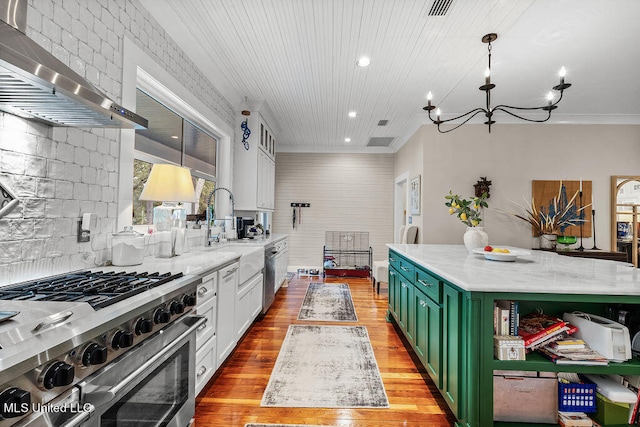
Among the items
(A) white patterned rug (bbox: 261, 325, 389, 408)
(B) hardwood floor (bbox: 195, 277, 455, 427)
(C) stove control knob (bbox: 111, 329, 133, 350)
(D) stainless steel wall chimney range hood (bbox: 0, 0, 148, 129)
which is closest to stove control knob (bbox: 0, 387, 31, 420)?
(C) stove control knob (bbox: 111, 329, 133, 350)

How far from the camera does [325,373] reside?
246 centimetres

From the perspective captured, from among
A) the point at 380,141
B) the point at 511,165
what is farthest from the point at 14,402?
the point at 380,141

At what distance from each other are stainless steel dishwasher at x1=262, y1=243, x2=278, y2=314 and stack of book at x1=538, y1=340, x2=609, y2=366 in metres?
2.71

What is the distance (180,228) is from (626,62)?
462 cm

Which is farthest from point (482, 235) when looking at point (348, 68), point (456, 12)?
point (348, 68)

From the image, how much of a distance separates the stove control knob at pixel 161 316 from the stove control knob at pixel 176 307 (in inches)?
2.2

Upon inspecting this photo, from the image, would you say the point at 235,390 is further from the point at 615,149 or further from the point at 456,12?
the point at 615,149

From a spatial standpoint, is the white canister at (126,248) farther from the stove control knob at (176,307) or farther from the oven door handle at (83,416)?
the oven door handle at (83,416)

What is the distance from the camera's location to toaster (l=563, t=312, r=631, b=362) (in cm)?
153

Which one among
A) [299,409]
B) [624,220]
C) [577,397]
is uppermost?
[624,220]

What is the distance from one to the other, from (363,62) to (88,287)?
3080mm

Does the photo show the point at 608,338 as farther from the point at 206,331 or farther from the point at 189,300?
the point at 206,331

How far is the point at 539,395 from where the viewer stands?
162cm

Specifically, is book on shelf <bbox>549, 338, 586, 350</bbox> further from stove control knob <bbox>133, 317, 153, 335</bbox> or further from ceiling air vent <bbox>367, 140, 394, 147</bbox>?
ceiling air vent <bbox>367, 140, 394, 147</bbox>
